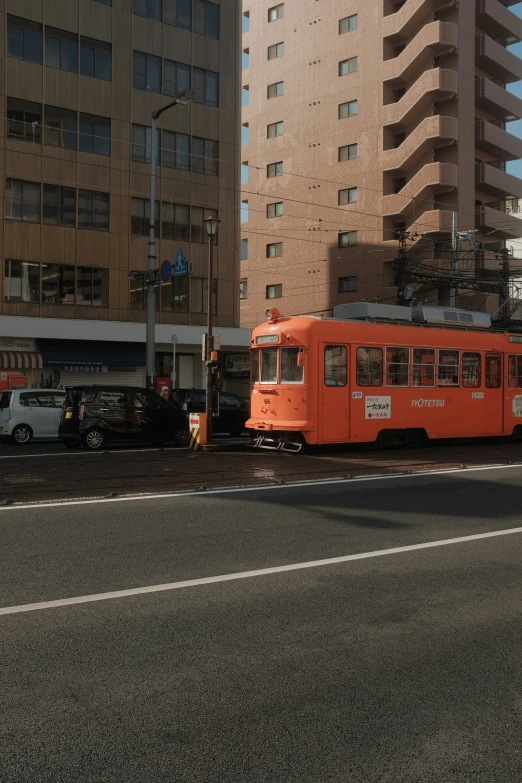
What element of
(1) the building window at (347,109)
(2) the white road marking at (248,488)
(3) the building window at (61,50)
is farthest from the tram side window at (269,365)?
(1) the building window at (347,109)

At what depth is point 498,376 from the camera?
22.2 m

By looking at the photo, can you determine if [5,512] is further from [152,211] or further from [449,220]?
[449,220]

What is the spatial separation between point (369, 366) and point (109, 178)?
21362 millimetres

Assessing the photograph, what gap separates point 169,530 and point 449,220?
4058 cm

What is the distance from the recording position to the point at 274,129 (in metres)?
57.6

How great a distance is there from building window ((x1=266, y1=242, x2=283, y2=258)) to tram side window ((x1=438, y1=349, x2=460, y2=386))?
35.8 m

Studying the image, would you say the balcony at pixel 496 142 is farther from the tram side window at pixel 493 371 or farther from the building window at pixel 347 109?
the tram side window at pixel 493 371

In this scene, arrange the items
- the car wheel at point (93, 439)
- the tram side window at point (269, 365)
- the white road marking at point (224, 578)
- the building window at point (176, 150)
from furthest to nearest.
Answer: the building window at point (176, 150)
the car wheel at point (93, 439)
the tram side window at point (269, 365)
the white road marking at point (224, 578)

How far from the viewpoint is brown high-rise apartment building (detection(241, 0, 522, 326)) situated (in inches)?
1864

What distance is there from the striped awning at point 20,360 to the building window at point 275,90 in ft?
106

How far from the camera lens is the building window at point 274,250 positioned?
55.9 meters

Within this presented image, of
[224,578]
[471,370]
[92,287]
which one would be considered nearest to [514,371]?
[471,370]

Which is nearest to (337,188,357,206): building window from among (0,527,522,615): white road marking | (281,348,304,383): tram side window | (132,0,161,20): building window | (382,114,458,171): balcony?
(382,114,458,171): balcony

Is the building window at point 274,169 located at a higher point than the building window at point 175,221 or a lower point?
higher
